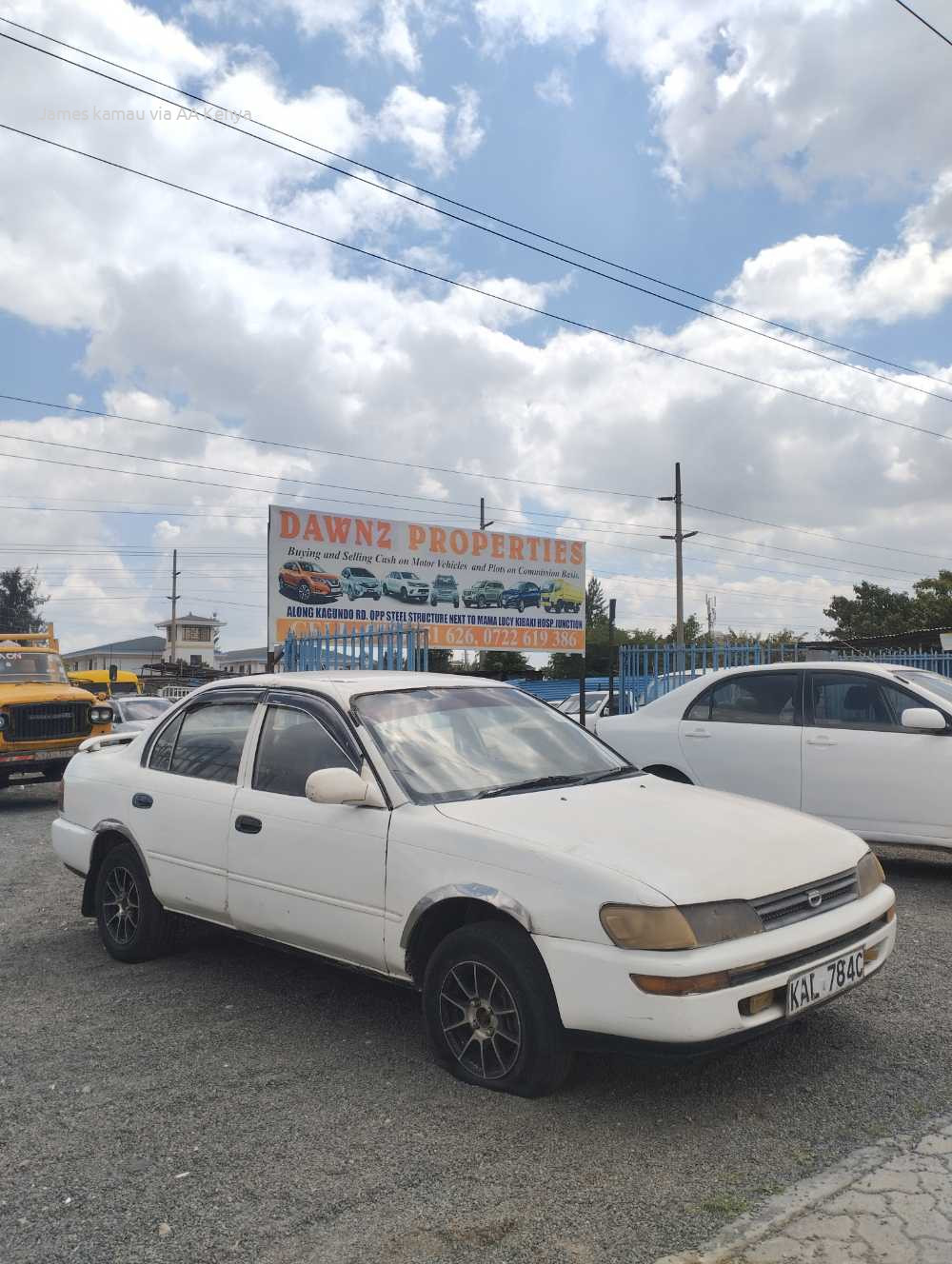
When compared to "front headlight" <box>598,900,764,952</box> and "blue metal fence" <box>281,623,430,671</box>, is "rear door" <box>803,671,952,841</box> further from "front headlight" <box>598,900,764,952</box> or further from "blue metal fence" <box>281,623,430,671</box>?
"blue metal fence" <box>281,623,430,671</box>

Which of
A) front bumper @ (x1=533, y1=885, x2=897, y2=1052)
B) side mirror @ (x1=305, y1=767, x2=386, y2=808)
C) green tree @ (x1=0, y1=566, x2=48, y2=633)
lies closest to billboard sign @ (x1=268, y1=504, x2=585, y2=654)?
side mirror @ (x1=305, y1=767, x2=386, y2=808)

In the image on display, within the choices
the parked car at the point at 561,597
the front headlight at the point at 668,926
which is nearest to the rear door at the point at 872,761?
the front headlight at the point at 668,926

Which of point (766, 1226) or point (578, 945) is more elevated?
point (578, 945)

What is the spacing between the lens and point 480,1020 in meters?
3.62

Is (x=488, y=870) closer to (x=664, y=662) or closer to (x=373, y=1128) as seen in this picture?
(x=373, y=1128)

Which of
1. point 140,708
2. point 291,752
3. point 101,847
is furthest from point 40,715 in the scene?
point 291,752

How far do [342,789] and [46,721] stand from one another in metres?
11.2

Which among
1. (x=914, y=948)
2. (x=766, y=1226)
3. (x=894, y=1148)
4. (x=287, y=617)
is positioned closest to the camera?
(x=766, y=1226)

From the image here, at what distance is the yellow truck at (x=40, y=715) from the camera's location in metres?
13.5

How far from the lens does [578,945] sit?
334 cm

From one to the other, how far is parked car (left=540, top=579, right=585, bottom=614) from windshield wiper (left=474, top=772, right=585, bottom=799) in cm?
1922

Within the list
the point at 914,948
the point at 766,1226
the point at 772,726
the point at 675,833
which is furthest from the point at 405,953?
the point at 772,726

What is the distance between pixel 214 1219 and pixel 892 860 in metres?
6.69

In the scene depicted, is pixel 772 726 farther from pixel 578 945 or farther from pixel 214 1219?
pixel 214 1219
